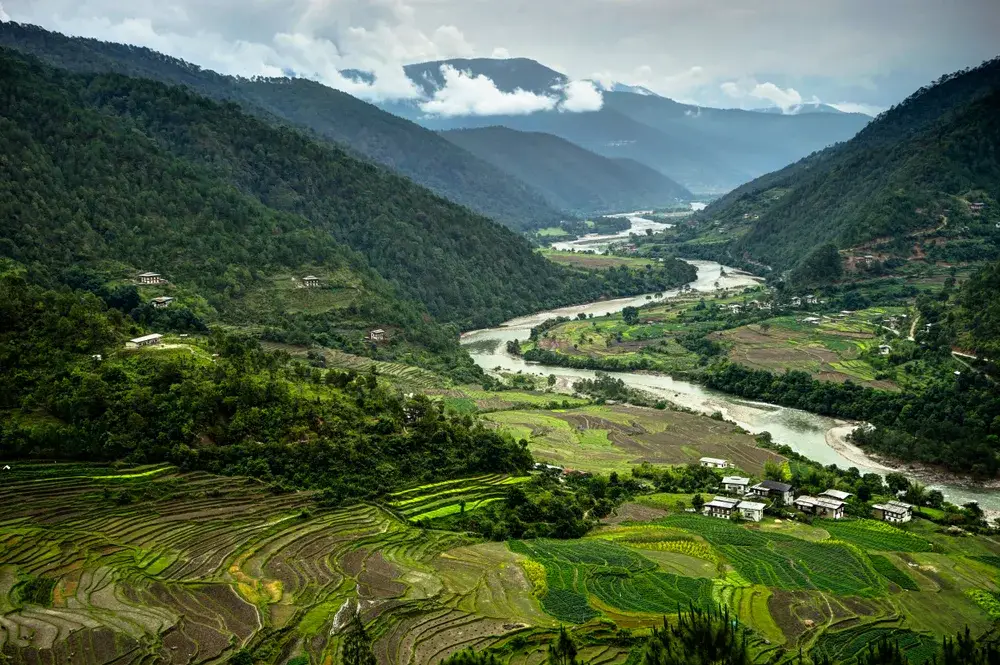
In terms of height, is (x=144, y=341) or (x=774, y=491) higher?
(x=144, y=341)

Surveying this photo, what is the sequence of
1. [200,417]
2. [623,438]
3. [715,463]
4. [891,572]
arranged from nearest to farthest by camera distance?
[891,572], [200,417], [715,463], [623,438]

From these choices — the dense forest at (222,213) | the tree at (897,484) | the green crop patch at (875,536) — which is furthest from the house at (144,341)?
the tree at (897,484)

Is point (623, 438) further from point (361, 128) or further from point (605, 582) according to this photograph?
point (361, 128)

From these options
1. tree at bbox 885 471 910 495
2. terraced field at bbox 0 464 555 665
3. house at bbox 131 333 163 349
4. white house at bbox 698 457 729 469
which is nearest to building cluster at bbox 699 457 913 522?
tree at bbox 885 471 910 495

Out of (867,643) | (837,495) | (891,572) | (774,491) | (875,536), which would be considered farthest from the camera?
(774,491)

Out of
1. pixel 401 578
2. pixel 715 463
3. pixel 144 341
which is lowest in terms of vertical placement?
pixel 715 463

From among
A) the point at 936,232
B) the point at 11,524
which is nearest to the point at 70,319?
the point at 11,524

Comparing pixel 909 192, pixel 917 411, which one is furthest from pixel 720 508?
pixel 909 192

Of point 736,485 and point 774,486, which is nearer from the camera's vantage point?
point 774,486
